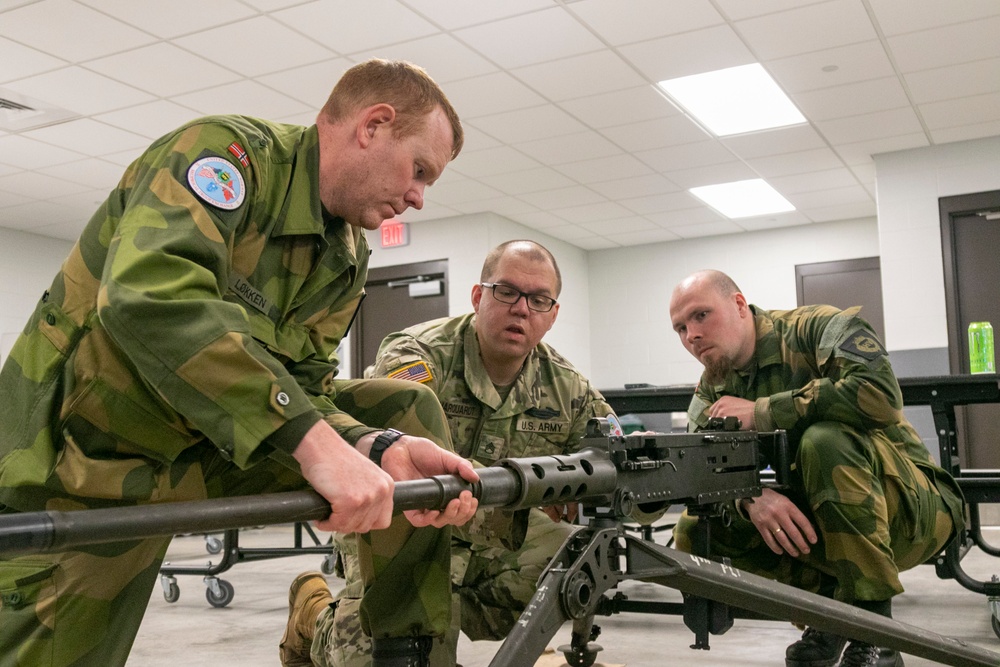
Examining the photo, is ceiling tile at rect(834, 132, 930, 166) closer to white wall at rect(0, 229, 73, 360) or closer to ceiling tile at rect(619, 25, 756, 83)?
ceiling tile at rect(619, 25, 756, 83)

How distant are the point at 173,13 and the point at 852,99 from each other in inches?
148

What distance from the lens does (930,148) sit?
21.2ft

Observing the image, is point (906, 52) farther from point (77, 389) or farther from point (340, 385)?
point (77, 389)

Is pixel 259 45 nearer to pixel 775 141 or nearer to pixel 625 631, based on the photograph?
pixel 625 631

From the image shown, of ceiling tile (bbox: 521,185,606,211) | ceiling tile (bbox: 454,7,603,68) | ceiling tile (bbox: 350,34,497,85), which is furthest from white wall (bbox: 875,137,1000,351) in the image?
ceiling tile (bbox: 350,34,497,85)

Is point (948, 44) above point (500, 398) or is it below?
above

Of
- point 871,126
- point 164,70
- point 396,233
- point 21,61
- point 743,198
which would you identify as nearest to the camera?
point 21,61

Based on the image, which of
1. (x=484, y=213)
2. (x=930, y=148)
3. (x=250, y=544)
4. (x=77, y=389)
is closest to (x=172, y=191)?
(x=77, y=389)

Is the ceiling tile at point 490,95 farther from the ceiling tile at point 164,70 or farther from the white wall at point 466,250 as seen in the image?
the white wall at point 466,250

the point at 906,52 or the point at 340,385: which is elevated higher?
the point at 906,52

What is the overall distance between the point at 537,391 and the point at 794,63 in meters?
3.20

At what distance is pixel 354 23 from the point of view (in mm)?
4270

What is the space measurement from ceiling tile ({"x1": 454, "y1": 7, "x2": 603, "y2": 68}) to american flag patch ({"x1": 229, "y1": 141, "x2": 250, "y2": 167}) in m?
3.18

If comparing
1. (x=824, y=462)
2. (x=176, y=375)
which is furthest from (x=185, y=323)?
(x=824, y=462)
